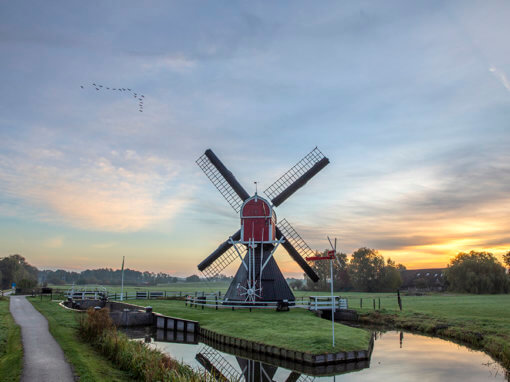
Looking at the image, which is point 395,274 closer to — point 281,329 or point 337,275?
point 337,275

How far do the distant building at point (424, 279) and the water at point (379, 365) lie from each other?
76.9m

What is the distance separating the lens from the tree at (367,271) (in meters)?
88.6

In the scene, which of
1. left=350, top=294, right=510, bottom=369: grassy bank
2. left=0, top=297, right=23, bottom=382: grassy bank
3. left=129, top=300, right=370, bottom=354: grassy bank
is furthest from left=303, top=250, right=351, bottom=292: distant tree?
left=0, top=297, right=23, bottom=382: grassy bank

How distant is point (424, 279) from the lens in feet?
319

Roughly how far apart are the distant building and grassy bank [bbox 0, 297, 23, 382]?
89691 millimetres

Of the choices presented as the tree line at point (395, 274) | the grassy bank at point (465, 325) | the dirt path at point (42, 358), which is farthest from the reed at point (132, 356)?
the tree line at point (395, 274)

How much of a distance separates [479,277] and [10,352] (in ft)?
240

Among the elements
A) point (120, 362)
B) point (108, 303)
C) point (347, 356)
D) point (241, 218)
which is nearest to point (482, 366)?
point (347, 356)

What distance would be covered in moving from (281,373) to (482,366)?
930 centimetres

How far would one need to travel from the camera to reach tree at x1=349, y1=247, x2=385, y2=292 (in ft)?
291

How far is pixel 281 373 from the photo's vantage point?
15.9m

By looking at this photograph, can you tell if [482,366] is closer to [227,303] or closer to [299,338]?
[299,338]

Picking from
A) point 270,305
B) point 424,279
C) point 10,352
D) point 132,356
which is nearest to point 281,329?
point 270,305

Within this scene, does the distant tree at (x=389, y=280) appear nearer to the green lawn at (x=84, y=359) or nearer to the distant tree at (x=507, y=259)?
the distant tree at (x=507, y=259)
